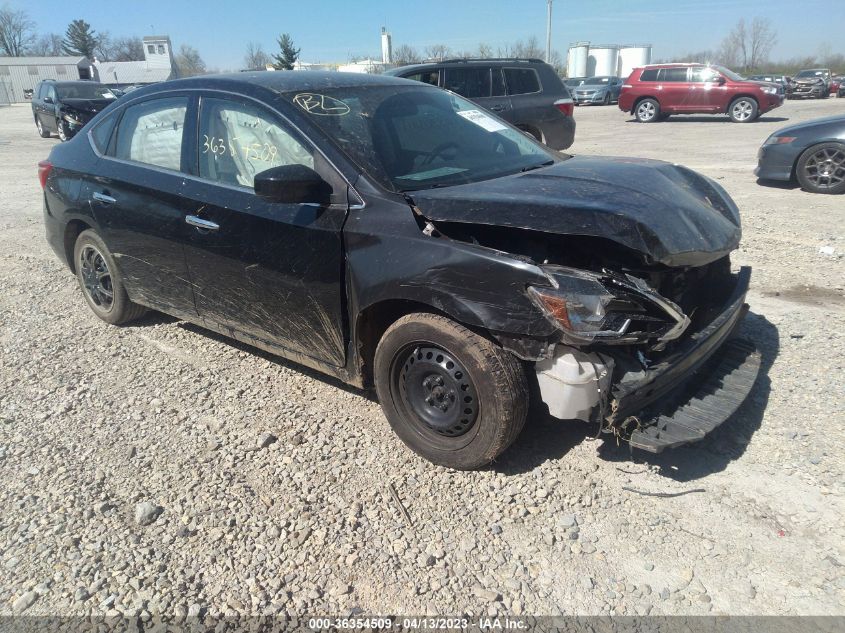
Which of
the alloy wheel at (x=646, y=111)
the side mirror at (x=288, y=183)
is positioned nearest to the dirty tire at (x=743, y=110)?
the alloy wheel at (x=646, y=111)

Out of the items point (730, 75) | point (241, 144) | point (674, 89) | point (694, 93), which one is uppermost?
point (730, 75)

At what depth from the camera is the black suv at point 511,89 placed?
10438mm

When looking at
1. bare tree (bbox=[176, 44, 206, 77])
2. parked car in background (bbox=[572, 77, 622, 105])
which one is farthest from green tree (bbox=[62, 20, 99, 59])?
parked car in background (bbox=[572, 77, 622, 105])

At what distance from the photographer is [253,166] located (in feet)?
11.5

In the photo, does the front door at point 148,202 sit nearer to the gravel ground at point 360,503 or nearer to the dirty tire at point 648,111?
the gravel ground at point 360,503

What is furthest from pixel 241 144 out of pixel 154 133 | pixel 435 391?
pixel 435 391

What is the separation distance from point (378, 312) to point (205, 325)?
1482 millimetres

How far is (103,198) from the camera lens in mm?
4312

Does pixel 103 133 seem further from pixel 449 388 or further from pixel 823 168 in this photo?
pixel 823 168

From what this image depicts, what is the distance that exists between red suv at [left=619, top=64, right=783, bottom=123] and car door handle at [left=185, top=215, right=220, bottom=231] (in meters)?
21.2

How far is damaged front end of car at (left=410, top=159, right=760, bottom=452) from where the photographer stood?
2.61 metres

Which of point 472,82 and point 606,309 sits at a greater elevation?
point 472,82

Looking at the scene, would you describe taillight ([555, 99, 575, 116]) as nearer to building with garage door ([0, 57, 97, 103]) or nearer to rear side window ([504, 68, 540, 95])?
rear side window ([504, 68, 540, 95])

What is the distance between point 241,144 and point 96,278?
2062mm
